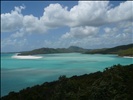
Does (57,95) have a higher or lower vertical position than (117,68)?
lower

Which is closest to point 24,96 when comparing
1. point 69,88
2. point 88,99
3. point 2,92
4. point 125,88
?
point 69,88

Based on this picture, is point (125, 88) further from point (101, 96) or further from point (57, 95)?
point (57, 95)

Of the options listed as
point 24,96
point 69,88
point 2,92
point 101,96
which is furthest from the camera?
point 2,92

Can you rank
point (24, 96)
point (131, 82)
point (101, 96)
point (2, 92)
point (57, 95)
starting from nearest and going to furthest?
1. point (101, 96)
2. point (57, 95)
3. point (131, 82)
4. point (24, 96)
5. point (2, 92)

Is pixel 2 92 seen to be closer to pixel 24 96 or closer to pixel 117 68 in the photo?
pixel 24 96

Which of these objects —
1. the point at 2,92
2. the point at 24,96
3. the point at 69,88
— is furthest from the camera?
the point at 2,92

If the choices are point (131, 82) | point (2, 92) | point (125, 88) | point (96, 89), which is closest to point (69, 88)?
point (96, 89)

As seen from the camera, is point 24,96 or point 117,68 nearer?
point 117,68

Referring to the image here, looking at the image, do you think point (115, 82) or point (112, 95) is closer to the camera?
point (112, 95)

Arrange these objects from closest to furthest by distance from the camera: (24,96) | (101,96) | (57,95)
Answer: (101,96) < (57,95) < (24,96)

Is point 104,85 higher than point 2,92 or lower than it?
higher
